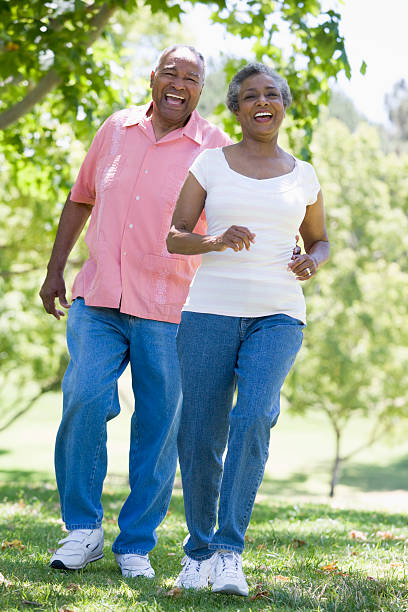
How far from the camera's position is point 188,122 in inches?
163

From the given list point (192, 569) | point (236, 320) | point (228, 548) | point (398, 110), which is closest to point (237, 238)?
point (236, 320)

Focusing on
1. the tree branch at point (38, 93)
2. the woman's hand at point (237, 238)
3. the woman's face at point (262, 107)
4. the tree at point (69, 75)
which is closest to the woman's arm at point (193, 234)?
the woman's hand at point (237, 238)

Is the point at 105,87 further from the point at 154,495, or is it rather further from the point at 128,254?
the point at 154,495

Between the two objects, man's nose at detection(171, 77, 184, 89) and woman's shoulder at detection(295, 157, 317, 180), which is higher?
man's nose at detection(171, 77, 184, 89)

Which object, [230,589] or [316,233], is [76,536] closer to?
[230,589]

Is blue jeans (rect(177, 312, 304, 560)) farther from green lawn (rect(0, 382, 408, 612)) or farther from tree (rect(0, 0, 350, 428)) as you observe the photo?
tree (rect(0, 0, 350, 428))

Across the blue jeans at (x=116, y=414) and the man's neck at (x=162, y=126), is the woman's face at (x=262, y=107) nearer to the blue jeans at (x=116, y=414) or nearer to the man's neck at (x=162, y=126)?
the man's neck at (x=162, y=126)

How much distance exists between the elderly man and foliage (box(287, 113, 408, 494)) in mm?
16147

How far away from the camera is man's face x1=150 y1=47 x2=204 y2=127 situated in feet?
13.4

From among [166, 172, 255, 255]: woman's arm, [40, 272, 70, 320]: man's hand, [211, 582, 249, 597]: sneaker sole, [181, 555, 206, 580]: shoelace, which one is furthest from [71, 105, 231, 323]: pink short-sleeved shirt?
[211, 582, 249, 597]: sneaker sole

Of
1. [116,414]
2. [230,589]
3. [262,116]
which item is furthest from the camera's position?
[116,414]

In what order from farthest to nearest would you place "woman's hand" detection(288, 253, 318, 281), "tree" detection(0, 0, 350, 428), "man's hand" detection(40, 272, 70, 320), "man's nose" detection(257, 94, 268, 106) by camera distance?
"tree" detection(0, 0, 350, 428)
"man's hand" detection(40, 272, 70, 320)
"man's nose" detection(257, 94, 268, 106)
"woman's hand" detection(288, 253, 318, 281)

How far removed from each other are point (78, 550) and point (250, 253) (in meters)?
1.53

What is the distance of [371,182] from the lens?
24266 millimetres
